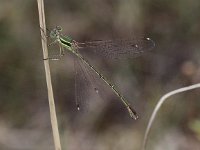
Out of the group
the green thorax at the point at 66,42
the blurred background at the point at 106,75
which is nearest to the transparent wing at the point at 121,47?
the green thorax at the point at 66,42

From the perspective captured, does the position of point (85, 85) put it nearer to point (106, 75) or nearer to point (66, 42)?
point (66, 42)

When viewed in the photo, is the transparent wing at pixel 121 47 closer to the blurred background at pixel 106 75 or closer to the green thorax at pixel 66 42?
the green thorax at pixel 66 42

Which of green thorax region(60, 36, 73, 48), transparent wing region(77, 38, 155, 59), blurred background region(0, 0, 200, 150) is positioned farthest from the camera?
blurred background region(0, 0, 200, 150)

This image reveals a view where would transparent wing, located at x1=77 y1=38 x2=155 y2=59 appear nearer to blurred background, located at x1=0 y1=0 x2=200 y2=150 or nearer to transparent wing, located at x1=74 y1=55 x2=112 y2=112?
transparent wing, located at x1=74 y1=55 x2=112 y2=112

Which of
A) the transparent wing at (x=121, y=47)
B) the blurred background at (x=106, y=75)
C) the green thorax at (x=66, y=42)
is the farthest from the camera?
the blurred background at (x=106, y=75)

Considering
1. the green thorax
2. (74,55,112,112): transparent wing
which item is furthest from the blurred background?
the green thorax

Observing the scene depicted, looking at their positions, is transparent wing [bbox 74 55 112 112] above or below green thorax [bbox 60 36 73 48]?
below

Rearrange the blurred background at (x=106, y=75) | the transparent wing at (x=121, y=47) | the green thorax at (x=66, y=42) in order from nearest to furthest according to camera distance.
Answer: the green thorax at (x=66, y=42)
the transparent wing at (x=121, y=47)
the blurred background at (x=106, y=75)

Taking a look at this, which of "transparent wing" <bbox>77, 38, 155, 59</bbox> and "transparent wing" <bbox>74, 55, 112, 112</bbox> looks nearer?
"transparent wing" <bbox>74, 55, 112, 112</bbox>
